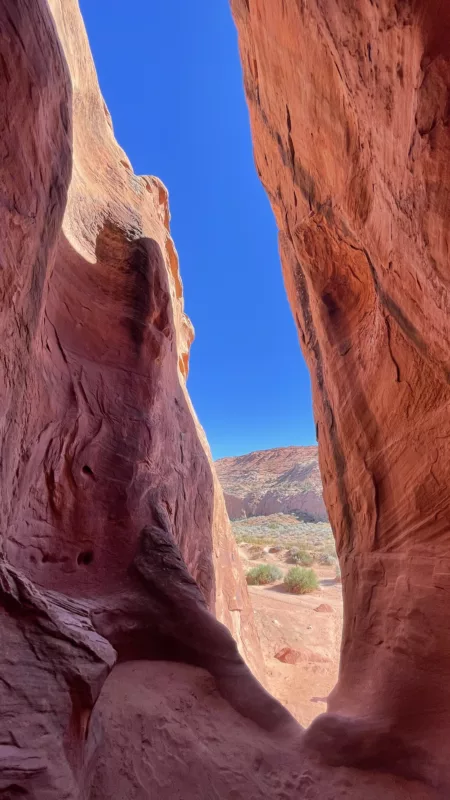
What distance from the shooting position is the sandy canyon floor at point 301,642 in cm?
935

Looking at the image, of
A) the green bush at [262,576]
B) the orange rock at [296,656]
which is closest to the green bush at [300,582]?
the green bush at [262,576]

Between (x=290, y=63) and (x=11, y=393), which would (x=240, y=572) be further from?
(x=290, y=63)

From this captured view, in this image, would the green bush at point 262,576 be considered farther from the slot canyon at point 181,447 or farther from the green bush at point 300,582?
the slot canyon at point 181,447

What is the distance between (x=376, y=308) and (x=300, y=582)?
15.4 m

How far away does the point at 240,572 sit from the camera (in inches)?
437

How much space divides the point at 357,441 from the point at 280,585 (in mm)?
14962

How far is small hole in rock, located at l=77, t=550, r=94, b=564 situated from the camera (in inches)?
183

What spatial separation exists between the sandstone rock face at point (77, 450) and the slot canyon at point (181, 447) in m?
0.02

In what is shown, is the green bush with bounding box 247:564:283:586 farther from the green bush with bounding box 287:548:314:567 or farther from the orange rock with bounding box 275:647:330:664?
the orange rock with bounding box 275:647:330:664

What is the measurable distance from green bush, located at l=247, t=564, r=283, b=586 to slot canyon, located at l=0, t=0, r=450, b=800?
12.3 m

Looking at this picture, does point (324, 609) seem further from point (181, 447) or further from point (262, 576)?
point (181, 447)

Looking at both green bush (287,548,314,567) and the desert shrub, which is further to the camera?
the desert shrub

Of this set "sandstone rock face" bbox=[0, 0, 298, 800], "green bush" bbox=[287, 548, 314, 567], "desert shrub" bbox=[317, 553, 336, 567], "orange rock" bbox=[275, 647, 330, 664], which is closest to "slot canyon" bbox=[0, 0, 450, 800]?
"sandstone rock face" bbox=[0, 0, 298, 800]

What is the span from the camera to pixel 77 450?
5.15 metres
